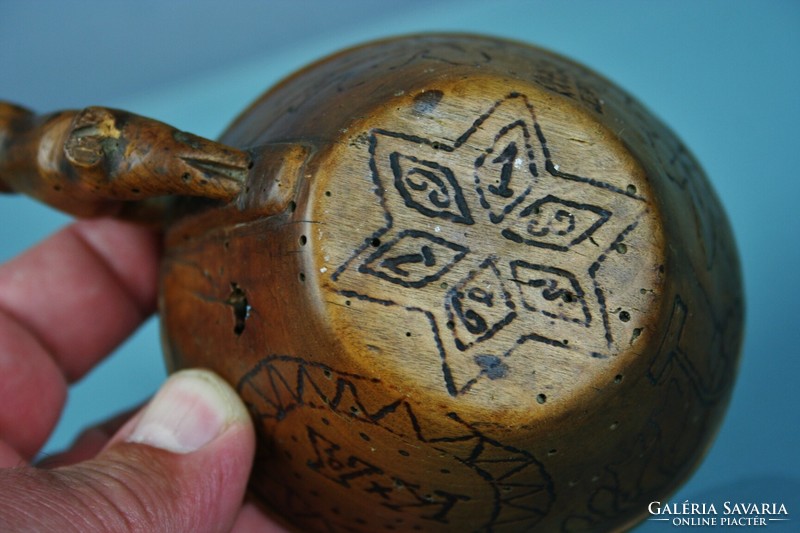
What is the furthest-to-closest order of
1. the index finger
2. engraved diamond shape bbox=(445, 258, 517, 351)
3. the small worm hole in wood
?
the index finger < the small worm hole in wood < engraved diamond shape bbox=(445, 258, 517, 351)

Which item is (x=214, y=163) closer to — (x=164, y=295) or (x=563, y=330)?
(x=164, y=295)

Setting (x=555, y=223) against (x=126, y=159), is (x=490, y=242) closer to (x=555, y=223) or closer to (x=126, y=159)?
(x=555, y=223)

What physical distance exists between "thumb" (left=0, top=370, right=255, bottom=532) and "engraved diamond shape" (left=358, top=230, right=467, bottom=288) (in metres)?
0.28

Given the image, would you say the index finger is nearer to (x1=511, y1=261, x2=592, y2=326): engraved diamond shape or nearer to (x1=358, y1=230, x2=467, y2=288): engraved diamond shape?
(x1=358, y1=230, x2=467, y2=288): engraved diamond shape

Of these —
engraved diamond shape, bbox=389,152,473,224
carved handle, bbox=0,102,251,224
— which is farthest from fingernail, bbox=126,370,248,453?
engraved diamond shape, bbox=389,152,473,224

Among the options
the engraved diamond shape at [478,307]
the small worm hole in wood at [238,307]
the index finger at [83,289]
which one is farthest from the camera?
the index finger at [83,289]

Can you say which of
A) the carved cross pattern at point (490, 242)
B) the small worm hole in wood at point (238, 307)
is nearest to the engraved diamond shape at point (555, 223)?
the carved cross pattern at point (490, 242)

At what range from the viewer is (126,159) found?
3.07 ft

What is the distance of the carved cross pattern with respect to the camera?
2.67 ft

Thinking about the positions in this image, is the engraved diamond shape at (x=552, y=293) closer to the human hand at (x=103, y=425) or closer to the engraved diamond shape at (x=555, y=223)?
the engraved diamond shape at (x=555, y=223)

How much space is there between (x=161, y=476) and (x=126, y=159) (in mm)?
380

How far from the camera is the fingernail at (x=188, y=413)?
96cm

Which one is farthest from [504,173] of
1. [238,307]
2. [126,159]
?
[126,159]

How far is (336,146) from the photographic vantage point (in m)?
0.85
